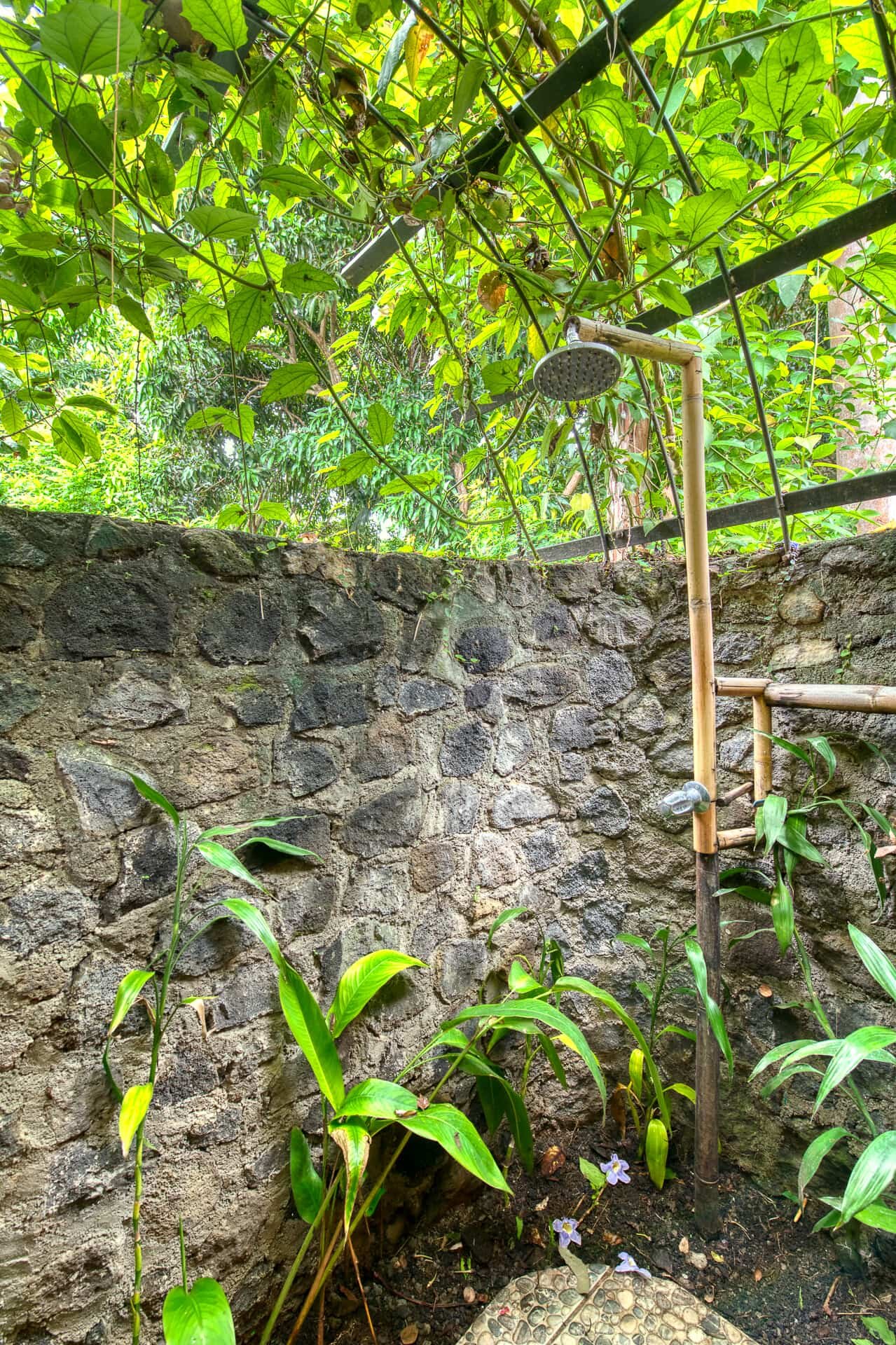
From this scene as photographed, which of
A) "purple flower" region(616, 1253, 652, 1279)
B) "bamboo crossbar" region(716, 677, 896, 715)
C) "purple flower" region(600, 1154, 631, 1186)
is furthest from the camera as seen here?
"purple flower" region(600, 1154, 631, 1186)

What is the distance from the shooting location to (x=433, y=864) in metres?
1.23

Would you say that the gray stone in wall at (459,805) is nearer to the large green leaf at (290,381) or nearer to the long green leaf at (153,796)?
the long green leaf at (153,796)

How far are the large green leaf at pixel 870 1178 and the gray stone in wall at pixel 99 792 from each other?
0.97 meters

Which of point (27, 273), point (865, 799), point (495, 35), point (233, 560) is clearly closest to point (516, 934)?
point (865, 799)

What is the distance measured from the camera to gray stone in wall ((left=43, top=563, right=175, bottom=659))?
84cm

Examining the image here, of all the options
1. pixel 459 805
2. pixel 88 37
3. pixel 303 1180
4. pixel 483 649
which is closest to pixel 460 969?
pixel 459 805

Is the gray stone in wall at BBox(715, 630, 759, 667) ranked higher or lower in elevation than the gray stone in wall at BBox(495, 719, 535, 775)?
higher

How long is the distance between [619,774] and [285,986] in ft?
2.77

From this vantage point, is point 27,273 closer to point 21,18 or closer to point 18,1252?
point 21,18

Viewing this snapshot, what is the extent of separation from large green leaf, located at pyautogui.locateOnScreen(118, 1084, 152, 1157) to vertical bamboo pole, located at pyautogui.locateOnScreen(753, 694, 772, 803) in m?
1.07

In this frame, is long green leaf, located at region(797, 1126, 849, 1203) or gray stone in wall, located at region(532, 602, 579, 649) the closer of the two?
long green leaf, located at region(797, 1126, 849, 1203)

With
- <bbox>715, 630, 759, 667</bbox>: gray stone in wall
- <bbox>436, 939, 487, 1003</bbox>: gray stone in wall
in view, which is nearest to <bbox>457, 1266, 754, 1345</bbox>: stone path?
<bbox>436, 939, 487, 1003</bbox>: gray stone in wall

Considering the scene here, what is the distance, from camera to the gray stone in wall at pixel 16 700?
0.79 metres

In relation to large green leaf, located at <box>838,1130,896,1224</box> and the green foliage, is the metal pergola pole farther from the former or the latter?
large green leaf, located at <box>838,1130,896,1224</box>
